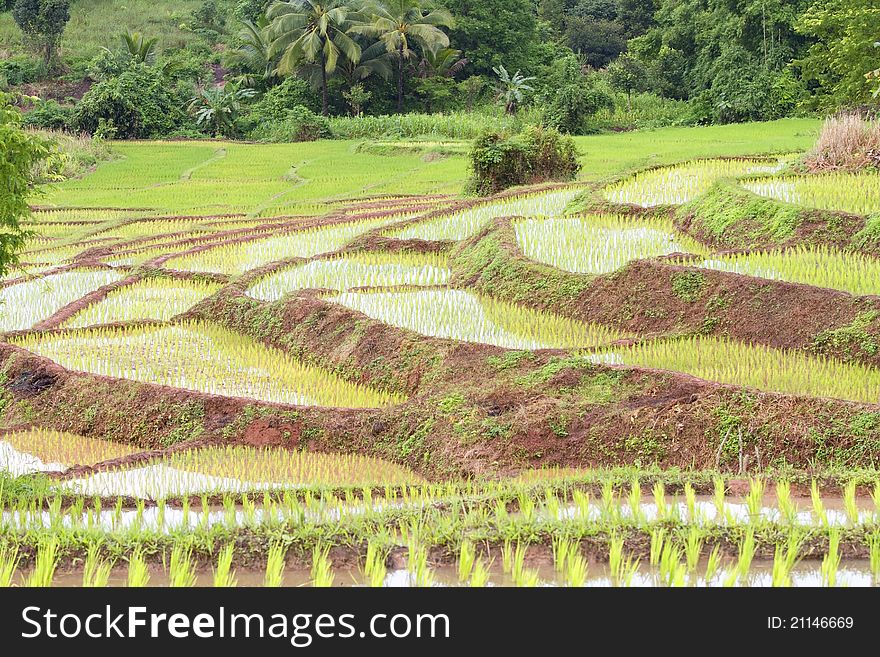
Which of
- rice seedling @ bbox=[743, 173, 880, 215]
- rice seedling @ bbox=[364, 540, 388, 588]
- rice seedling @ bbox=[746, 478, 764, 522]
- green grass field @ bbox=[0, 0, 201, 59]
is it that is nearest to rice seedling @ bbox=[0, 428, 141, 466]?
rice seedling @ bbox=[364, 540, 388, 588]

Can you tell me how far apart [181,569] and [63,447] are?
12.2ft

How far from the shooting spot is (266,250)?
41.3 ft

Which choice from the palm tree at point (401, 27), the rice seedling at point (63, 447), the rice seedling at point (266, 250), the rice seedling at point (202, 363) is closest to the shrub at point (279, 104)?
the palm tree at point (401, 27)

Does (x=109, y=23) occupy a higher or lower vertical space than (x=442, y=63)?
higher

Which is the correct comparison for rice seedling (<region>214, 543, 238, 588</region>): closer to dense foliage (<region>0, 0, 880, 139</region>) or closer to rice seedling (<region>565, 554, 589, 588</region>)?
rice seedling (<region>565, 554, 589, 588</region>)

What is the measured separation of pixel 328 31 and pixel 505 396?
26.6m

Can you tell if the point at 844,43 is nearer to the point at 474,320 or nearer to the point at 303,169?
the point at 303,169

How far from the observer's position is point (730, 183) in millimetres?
11250

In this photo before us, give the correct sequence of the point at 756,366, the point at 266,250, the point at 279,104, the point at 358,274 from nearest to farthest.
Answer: the point at 756,366 → the point at 358,274 → the point at 266,250 → the point at 279,104

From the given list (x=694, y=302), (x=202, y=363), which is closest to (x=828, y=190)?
(x=694, y=302)

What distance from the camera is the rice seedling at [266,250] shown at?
11.9 meters

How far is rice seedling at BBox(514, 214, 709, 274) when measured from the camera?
9.95m
